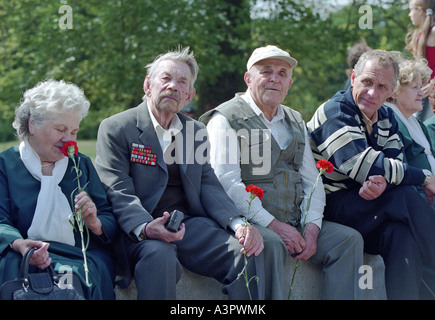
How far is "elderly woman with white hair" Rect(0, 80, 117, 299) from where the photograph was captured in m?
3.31

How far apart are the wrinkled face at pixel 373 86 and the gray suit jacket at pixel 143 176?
4.29ft

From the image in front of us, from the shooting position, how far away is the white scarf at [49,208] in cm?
332

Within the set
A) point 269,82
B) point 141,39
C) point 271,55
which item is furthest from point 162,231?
point 141,39

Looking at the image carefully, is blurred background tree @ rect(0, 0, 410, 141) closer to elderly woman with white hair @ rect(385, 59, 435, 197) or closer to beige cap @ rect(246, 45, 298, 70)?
elderly woman with white hair @ rect(385, 59, 435, 197)

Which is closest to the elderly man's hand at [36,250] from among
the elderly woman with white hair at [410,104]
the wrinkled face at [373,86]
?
the wrinkled face at [373,86]

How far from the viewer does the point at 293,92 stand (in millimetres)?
14500

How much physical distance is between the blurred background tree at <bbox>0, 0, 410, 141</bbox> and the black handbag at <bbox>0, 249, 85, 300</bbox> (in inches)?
253

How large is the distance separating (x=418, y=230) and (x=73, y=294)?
94.4 inches

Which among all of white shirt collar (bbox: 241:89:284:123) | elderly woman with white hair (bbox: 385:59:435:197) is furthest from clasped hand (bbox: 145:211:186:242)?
elderly woman with white hair (bbox: 385:59:435:197)

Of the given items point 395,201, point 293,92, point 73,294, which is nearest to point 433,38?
point 395,201

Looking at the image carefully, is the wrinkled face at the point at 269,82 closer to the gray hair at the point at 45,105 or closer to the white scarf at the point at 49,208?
the gray hair at the point at 45,105

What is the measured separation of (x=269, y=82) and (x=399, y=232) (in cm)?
140

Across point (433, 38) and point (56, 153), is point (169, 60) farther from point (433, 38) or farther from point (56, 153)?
point (433, 38)

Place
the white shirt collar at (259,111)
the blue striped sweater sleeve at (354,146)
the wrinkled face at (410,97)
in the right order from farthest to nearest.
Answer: the wrinkled face at (410,97) < the white shirt collar at (259,111) < the blue striped sweater sleeve at (354,146)
